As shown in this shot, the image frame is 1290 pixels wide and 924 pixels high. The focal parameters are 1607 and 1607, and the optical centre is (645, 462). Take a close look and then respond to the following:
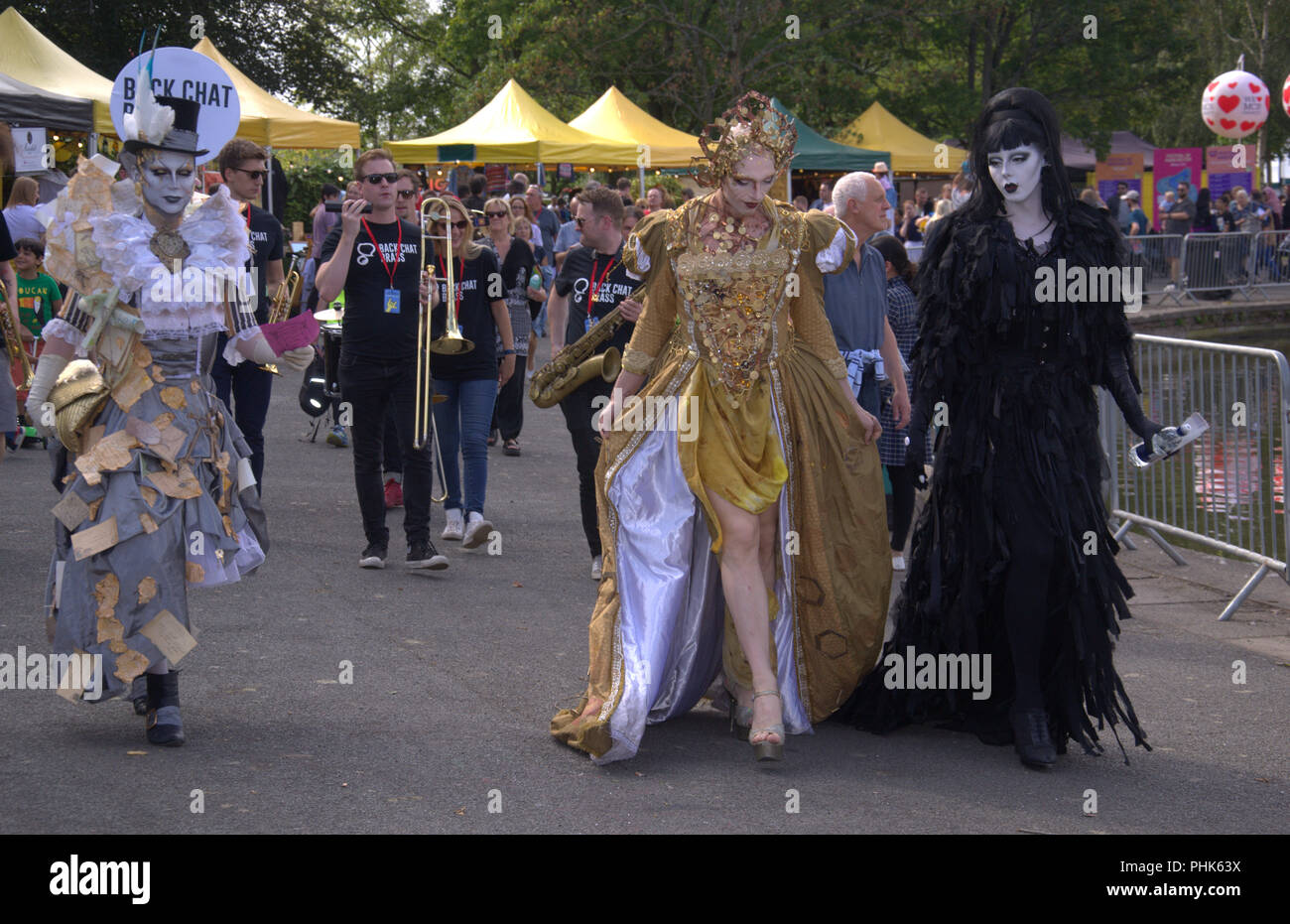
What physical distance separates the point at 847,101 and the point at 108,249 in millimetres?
30599

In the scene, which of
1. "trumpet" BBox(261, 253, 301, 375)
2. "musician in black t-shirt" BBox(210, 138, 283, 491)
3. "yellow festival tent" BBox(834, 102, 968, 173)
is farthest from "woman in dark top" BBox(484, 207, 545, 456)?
"yellow festival tent" BBox(834, 102, 968, 173)

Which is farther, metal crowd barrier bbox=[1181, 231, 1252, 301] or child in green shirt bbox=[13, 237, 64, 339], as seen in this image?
metal crowd barrier bbox=[1181, 231, 1252, 301]

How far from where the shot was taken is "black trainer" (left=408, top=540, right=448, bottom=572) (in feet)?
26.5

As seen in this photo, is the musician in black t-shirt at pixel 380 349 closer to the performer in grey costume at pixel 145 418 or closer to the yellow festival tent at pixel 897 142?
the performer in grey costume at pixel 145 418

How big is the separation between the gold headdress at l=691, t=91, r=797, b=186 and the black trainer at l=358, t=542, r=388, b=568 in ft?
11.2

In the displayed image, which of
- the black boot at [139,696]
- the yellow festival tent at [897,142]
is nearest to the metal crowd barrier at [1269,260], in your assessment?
the yellow festival tent at [897,142]

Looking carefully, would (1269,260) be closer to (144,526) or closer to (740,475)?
(740,475)

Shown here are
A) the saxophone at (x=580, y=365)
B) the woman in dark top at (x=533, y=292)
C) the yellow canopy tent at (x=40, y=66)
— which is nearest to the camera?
the saxophone at (x=580, y=365)

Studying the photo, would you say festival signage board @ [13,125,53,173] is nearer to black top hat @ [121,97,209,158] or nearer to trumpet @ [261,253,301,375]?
trumpet @ [261,253,301,375]

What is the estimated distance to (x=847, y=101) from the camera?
34.3 meters

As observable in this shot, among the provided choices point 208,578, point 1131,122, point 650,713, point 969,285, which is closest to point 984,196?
point 969,285

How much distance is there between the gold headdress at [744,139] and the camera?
5262mm

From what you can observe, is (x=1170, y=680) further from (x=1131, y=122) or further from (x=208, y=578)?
(x=1131, y=122)

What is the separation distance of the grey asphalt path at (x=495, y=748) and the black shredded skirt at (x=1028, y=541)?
21cm
